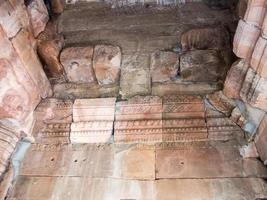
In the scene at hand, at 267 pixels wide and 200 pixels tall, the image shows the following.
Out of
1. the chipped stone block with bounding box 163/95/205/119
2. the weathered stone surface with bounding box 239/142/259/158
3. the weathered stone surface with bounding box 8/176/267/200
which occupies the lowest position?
the weathered stone surface with bounding box 8/176/267/200

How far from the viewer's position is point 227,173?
2.52 m

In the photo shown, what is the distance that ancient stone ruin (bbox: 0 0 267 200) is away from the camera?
8.18ft

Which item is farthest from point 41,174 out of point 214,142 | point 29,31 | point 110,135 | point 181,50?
point 181,50

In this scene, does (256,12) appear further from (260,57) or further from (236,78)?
(236,78)

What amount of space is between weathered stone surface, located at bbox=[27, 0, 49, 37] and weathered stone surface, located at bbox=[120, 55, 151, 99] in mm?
939

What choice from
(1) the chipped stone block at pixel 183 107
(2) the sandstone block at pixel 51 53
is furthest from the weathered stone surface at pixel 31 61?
(1) the chipped stone block at pixel 183 107

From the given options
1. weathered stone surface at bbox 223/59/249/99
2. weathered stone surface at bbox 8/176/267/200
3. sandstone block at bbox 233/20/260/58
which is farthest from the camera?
weathered stone surface at bbox 223/59/249/99

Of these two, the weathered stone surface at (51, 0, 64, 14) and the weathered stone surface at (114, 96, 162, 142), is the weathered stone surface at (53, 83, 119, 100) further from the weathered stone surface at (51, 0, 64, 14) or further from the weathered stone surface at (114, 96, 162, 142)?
the weathered stone surface at (51, 0, 64, 14)

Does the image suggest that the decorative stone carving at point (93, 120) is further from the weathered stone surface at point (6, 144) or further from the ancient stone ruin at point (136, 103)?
the weathered stone surface at point (6, 144)

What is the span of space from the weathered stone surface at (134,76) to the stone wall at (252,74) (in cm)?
81

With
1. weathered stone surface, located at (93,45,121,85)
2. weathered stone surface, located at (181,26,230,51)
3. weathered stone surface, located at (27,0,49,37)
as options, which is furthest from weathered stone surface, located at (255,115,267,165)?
weathered stone surface, located at (27,0,49,37)

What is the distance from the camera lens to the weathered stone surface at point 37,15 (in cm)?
299

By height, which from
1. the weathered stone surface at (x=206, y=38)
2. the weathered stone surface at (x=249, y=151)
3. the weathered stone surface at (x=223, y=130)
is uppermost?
the weathered stone surface at (x=206, y=38)

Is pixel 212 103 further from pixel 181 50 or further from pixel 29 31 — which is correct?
pixel 29 31
